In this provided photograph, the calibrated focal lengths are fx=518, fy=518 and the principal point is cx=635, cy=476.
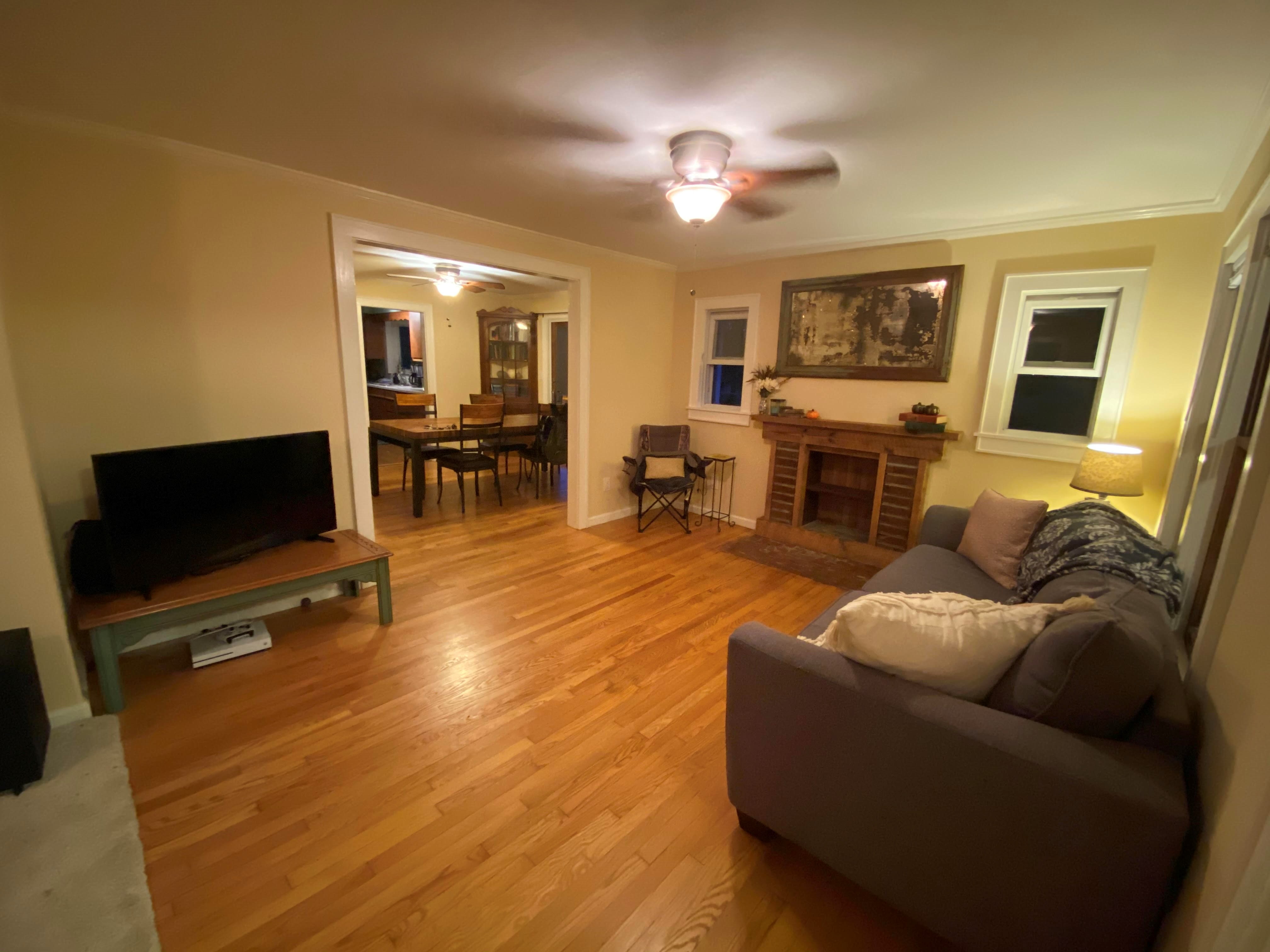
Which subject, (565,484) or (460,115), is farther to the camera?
(565,484)

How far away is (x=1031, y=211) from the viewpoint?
3.00 meters

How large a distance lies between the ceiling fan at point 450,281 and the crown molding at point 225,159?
181cm

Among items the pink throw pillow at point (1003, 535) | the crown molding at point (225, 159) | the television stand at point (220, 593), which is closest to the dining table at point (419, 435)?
the television stand at point (220, 593)

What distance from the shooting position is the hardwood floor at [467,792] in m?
1.41

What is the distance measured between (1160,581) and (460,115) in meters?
3.18

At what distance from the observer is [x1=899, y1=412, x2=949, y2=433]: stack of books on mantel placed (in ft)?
11.8

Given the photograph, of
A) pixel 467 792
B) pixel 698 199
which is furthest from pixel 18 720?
pixel 698 199

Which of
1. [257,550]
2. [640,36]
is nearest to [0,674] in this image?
[257,550]

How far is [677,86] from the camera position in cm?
175

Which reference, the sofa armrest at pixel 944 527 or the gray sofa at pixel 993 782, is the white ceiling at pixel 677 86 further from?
the sofa armrest at pixel 944 527

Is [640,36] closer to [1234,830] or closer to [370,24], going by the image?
[370,24]

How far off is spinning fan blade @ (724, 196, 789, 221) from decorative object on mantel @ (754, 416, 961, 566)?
64.8 inches

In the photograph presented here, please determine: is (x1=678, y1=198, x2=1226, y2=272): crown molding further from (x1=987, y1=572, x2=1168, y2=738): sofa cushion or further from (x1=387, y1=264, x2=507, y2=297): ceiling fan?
(x1=987, y1=572, x2=1168, y2=738): sofa cushion

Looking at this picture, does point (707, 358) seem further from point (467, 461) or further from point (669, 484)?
point (467, 461)
